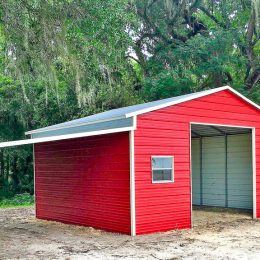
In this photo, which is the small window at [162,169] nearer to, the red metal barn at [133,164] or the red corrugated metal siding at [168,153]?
the red metal barn at [133,164]

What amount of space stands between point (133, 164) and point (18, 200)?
1043 centimetres

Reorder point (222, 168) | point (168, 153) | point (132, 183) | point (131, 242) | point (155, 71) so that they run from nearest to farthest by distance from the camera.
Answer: point (131, 242) → point (132, 183) → point (168, 153) → point (222, 168) → point (155, 71)

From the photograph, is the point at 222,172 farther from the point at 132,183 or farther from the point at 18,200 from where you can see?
the point at 18,200

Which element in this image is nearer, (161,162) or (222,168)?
(161,162)

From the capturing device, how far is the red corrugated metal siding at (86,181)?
29.9ft

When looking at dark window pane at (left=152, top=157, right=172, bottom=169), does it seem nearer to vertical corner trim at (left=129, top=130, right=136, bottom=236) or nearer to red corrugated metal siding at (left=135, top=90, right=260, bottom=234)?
red corrugated metal siding at (left=135, top=90, right=260, bottom=234)

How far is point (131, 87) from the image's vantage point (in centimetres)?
1912

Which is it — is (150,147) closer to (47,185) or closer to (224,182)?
(47,185)

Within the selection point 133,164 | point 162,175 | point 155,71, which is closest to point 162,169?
point 162,175

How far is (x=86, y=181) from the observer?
10.1m

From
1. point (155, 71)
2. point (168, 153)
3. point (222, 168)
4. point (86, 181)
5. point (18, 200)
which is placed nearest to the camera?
point (168, 153)

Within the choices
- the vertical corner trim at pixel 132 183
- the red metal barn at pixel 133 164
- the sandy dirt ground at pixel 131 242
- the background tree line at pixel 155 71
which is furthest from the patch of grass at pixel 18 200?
the vertical corner trim at pixel 132 183

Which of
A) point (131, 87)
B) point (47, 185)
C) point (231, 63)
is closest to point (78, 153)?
point (47, 185)

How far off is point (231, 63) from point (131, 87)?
14.1 feet
